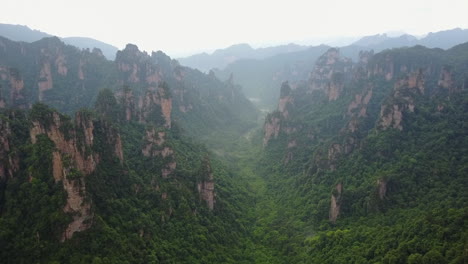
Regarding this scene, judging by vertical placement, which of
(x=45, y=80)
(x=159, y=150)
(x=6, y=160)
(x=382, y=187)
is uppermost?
(x=45, y=80)

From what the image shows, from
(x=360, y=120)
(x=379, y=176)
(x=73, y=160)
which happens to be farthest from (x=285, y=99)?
(x=73, y=160)

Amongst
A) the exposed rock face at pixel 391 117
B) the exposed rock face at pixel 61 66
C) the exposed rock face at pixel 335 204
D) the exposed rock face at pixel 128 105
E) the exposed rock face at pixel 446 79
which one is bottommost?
the exposed rock face at pixel 335 204

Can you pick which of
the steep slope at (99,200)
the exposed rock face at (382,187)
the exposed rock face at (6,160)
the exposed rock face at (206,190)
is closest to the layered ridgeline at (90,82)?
the steep slope at (99,200)

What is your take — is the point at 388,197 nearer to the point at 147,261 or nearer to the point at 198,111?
the point at 147,261

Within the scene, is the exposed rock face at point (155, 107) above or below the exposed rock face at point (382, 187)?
above

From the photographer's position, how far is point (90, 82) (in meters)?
132

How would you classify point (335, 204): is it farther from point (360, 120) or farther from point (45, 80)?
point (45, 80)

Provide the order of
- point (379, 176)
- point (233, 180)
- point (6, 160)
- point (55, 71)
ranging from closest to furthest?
point (6, 160), point (379, 176), point (233, 180), point (55, 71)

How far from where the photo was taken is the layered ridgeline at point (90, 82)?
10501 cm

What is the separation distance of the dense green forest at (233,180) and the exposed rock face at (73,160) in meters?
0.16

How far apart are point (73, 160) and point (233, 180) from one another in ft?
161

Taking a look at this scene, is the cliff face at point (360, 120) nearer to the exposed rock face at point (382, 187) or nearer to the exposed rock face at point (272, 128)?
the exposed rock face at point (272, 128)

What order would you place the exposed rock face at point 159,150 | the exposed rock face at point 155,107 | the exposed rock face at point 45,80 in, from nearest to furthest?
the exposed rock face at point 159,150, the exposed rock face at point 155,107, the exposed rock face at point 45,80

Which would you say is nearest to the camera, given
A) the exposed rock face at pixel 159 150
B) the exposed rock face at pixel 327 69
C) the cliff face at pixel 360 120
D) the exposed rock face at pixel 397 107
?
the exposed rock face at pixel 159 150
